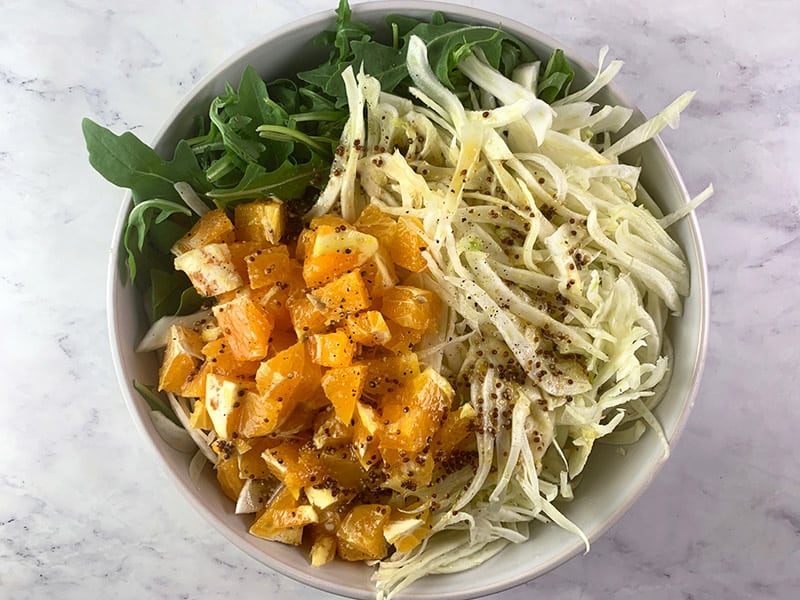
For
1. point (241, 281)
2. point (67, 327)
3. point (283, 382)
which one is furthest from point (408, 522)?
point (67, 327)

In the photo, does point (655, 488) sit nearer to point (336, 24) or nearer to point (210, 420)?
→ point (210, 420)

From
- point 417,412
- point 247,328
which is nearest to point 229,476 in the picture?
point 247,328

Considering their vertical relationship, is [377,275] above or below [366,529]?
above

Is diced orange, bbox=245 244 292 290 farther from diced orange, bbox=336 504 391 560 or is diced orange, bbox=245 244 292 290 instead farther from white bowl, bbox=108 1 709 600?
diced orange, bbox=336 504 391 560

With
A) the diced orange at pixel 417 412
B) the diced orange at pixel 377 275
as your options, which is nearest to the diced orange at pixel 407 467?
the diced orange at pixel 417 412

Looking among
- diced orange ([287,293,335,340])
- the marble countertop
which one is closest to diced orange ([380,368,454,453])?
diced orange ([287,293,335,340])

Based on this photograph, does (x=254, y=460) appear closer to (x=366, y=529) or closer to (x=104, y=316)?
(x=366, y=529)
